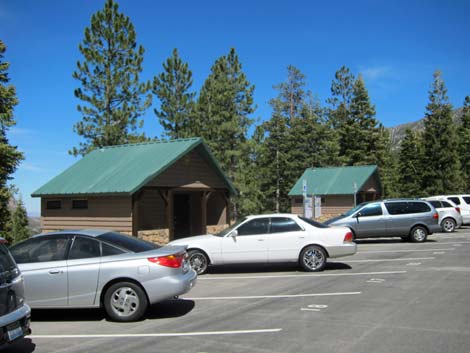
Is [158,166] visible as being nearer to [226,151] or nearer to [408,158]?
[226,151]

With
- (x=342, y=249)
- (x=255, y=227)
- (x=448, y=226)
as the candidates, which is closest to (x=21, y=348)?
(x=255, y=227)

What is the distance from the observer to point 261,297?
30.5 ft

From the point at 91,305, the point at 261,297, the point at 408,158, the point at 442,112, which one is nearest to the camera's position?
the point at 91,305

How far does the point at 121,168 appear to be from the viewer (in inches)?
782

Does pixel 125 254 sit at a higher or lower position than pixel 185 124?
lower

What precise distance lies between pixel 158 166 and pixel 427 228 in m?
10.8

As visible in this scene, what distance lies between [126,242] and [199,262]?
4.59 meters

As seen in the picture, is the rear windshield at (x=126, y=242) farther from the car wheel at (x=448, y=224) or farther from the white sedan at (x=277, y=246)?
the car wheel at (x=448, y=224)

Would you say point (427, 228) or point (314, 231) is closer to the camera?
point (314, 231)

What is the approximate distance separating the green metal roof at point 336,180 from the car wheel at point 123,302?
100 ft

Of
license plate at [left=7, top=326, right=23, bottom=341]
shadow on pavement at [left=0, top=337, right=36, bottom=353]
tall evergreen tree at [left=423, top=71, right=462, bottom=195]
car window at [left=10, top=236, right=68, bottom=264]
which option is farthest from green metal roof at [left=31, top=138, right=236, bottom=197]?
tall evergreen tree at [left=423, top=71, right=462, bottom=195]

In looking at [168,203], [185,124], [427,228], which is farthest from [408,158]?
[168,203]

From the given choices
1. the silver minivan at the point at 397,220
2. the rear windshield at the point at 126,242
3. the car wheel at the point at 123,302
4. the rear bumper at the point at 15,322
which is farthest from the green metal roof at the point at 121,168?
the rear bumper at the point at 15,322

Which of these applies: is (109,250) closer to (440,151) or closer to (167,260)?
(167,260)
